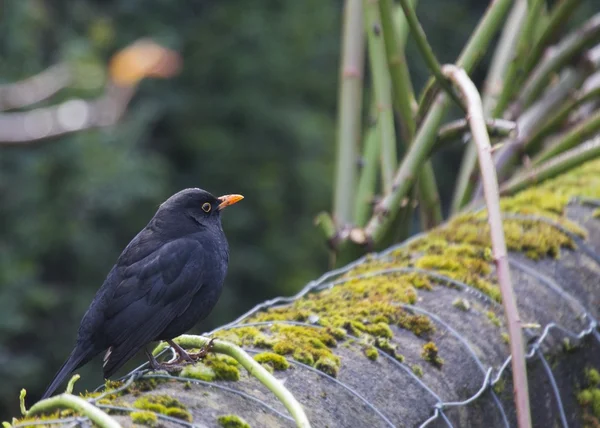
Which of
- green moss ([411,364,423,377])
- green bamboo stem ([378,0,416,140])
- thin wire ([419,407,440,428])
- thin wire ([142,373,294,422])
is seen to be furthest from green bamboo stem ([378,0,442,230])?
thin wire ([142,373,294,422])

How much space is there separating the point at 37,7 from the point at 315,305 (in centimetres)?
1335

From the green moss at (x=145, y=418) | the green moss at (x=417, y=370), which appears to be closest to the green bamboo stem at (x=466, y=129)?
the green moss at (x=417, y=370)

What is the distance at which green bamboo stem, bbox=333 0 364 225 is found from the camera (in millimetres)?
4145

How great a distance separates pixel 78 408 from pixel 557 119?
3.19 metres

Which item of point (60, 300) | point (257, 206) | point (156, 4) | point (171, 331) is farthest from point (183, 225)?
point (156, 4)

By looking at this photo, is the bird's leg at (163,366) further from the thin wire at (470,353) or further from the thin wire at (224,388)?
the thin wire at (470,353)

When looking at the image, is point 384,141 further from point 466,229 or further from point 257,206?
point 257,206

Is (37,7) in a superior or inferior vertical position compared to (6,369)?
superior

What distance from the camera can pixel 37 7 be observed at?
601 inches

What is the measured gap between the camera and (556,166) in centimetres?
409

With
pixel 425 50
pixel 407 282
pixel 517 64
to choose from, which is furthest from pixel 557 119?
pixel 407 282

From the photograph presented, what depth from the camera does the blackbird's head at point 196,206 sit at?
10.6 feet

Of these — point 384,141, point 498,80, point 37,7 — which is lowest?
point 384,141

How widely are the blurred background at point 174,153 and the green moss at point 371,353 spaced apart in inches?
419
